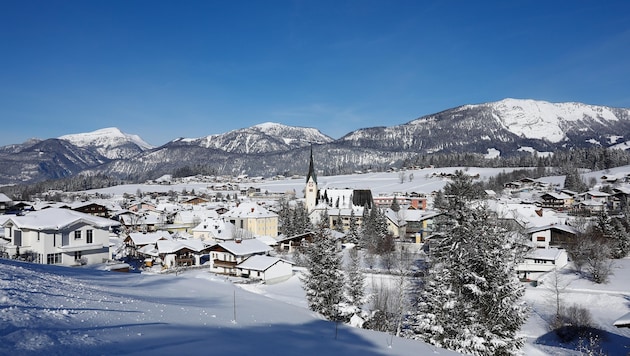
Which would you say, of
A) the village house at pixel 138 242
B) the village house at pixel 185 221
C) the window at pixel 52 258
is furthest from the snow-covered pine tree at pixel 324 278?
the village house at pixel 185 221

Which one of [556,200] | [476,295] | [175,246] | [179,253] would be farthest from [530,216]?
[476,295]

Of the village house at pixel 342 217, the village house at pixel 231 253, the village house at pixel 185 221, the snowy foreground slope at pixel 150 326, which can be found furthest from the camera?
the village house at pixel 185 221

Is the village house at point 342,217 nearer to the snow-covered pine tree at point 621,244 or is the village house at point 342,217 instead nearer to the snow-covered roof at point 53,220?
the snow-covered pine tree at point 621,244

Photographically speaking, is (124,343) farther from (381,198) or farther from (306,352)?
(381,198)

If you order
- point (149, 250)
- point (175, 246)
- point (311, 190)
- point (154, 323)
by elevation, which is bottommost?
point (149, 250)

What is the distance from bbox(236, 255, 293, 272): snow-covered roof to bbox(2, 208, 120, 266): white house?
50.7ft

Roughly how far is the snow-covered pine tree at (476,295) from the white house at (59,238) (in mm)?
20541

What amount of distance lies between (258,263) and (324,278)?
18470mm

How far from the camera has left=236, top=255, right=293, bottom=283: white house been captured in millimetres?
40500

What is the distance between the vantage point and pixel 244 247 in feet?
149

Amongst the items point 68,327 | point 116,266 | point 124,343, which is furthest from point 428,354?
point 116,266

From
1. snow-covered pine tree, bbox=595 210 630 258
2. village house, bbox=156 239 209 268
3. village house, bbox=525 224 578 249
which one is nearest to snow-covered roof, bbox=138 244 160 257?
village house, bbox=156 239 209 268

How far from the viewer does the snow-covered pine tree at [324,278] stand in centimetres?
2359

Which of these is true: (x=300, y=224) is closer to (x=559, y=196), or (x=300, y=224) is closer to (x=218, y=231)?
(x=218, y=231)
